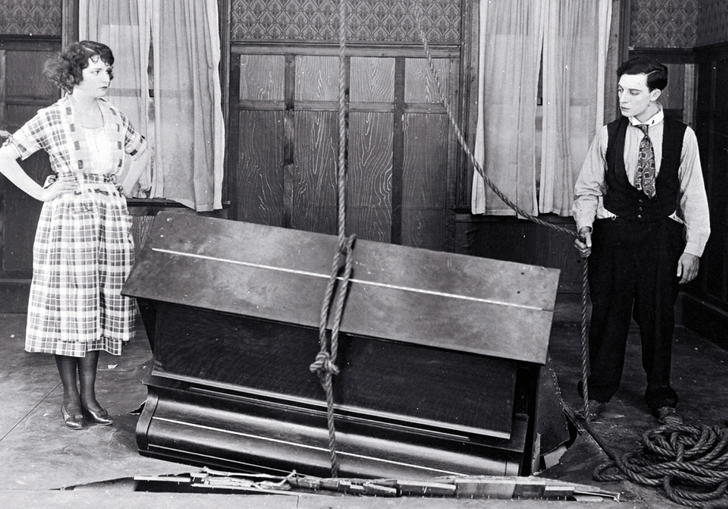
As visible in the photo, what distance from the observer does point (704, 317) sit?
6.17m

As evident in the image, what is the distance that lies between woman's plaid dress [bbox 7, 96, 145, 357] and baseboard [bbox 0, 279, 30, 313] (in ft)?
8.43

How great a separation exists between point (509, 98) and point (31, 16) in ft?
10.5

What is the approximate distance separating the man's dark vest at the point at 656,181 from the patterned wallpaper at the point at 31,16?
3.86m

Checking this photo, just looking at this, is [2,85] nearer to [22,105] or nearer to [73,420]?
[22,105]

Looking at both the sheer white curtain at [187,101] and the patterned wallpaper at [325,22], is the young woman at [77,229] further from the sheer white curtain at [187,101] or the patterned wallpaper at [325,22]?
the patterned wallpaper at [325,22]

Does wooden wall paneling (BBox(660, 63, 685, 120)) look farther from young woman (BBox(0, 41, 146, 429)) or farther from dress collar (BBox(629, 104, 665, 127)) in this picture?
young woman (BBox(0, 41, 146, 429))

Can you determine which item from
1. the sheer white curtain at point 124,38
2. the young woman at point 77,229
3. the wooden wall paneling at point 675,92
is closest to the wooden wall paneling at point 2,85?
the sheer white curtain at point 124,38

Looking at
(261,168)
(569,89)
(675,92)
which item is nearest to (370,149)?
(261,168)

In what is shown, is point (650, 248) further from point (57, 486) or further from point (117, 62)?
point (117, 62)

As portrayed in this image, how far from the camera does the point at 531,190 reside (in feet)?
20.5

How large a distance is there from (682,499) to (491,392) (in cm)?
78

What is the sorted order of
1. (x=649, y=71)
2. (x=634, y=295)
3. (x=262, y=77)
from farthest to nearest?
(x=262, y=77) < (x=634, y=295) < (x=649, y=71)

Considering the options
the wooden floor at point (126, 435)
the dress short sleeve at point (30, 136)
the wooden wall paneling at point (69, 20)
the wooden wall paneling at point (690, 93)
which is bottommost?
the wooden floor at point (126, 435)

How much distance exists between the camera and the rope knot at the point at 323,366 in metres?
3.15
